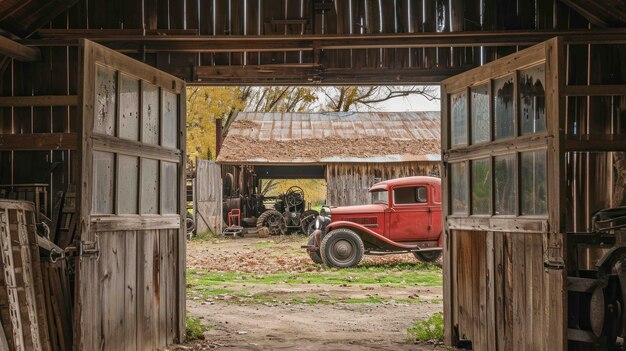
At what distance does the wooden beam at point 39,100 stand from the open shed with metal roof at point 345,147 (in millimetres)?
18476

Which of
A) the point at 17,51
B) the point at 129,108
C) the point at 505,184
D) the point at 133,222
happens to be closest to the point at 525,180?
the point at 505,184

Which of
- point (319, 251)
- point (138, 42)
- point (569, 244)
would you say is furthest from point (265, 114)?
point (569, 244)

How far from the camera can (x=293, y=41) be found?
817cm

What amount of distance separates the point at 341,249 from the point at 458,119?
365 inches

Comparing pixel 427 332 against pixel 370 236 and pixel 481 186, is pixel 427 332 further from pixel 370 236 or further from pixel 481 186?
pixel 370 236

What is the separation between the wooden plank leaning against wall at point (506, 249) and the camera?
18.7 feet

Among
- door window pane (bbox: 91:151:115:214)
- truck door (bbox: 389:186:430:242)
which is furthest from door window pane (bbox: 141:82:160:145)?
truck door (bbox: 389:186:430:242)

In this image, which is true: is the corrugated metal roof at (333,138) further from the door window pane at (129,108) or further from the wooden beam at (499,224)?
the door window pane at (129,108)

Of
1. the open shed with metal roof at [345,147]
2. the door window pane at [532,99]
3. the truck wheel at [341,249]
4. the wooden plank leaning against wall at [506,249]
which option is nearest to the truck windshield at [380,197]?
the truck wheel at [341,249]

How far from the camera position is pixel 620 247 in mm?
5512

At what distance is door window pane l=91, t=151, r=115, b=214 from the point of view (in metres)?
6.13

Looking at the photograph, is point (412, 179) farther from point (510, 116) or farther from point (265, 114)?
point (265, 114)

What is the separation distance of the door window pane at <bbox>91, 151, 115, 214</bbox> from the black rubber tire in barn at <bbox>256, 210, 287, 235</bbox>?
20.7 meters

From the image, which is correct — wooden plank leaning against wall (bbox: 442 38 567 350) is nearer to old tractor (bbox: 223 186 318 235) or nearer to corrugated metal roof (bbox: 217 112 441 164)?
corrugated metal roof (bbox: 217 112 441 164)
